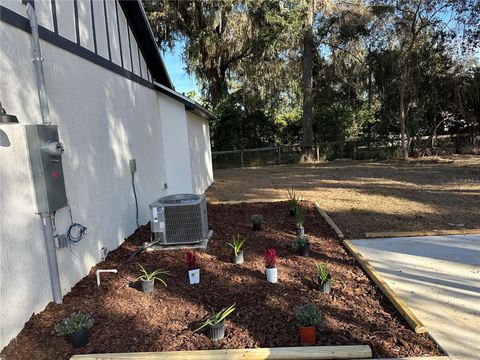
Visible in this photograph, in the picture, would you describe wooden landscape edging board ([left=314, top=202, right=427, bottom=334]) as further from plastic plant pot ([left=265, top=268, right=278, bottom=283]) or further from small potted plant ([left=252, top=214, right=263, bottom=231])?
small potted plant ([left=252, top=214, right=263, bottom=231])

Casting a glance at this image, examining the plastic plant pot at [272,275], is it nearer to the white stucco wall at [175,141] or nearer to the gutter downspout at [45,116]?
the gutter downspout at [45,116]

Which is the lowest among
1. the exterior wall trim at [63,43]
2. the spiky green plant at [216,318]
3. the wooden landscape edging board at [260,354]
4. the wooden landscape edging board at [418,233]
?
the wooden landscape edging board at [418,233]

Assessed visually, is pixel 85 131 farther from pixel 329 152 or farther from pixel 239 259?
pixel 329 152

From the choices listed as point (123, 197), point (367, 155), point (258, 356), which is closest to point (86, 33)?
point (123, 197)

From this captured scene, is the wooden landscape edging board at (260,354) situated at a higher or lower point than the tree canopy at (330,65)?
lower

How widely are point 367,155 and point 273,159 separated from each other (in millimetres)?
4842

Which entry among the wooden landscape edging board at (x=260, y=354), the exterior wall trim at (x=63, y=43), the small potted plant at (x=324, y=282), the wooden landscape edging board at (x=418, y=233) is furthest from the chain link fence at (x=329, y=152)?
the wooden landscape edging board at (x=260, y=354)

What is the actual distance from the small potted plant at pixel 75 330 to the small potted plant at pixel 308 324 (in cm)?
157

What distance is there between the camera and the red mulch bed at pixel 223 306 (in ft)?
9.25

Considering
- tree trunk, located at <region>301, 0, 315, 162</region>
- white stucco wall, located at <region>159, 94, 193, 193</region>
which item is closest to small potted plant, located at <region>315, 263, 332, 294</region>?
white stucco wall, located at <region>159, 94, 193, 193</region>

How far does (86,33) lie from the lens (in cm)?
496

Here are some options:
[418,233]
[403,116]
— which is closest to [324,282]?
[418,233]

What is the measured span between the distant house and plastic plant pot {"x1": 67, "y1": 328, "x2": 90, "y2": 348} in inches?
18.3

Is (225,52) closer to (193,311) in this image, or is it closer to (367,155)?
(367,155)
